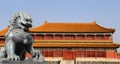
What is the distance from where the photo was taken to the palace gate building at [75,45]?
36.4 metres

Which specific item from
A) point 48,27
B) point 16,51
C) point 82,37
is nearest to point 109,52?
point 82,37

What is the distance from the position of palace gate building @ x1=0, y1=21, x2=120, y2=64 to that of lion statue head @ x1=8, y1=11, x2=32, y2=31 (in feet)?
95.6

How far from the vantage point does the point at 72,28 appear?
38750mm

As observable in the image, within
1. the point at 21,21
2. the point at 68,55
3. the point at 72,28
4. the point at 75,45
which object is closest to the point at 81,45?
the point at 75,45

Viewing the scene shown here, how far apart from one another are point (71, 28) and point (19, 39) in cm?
3208

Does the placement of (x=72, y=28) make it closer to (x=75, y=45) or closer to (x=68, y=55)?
(x=75, y=45)

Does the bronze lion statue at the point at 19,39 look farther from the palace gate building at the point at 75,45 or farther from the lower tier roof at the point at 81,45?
the lower tier roof at the point at 81,45

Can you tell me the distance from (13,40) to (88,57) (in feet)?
100

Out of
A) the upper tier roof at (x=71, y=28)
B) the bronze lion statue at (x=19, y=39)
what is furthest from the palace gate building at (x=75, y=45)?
the bronze lion statue at (x=19, y=39)

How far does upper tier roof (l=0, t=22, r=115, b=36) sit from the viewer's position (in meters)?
37.9

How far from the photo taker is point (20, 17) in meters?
6.92

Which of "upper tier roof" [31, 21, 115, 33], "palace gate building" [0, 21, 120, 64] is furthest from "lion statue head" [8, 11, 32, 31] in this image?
"upper tier roof" [31, 21, 115, 33]

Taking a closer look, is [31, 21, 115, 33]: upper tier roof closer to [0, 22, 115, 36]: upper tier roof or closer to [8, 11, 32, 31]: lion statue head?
[0, 22, 115, 36]: upper tier roof

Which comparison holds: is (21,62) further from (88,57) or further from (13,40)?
(88,57)
